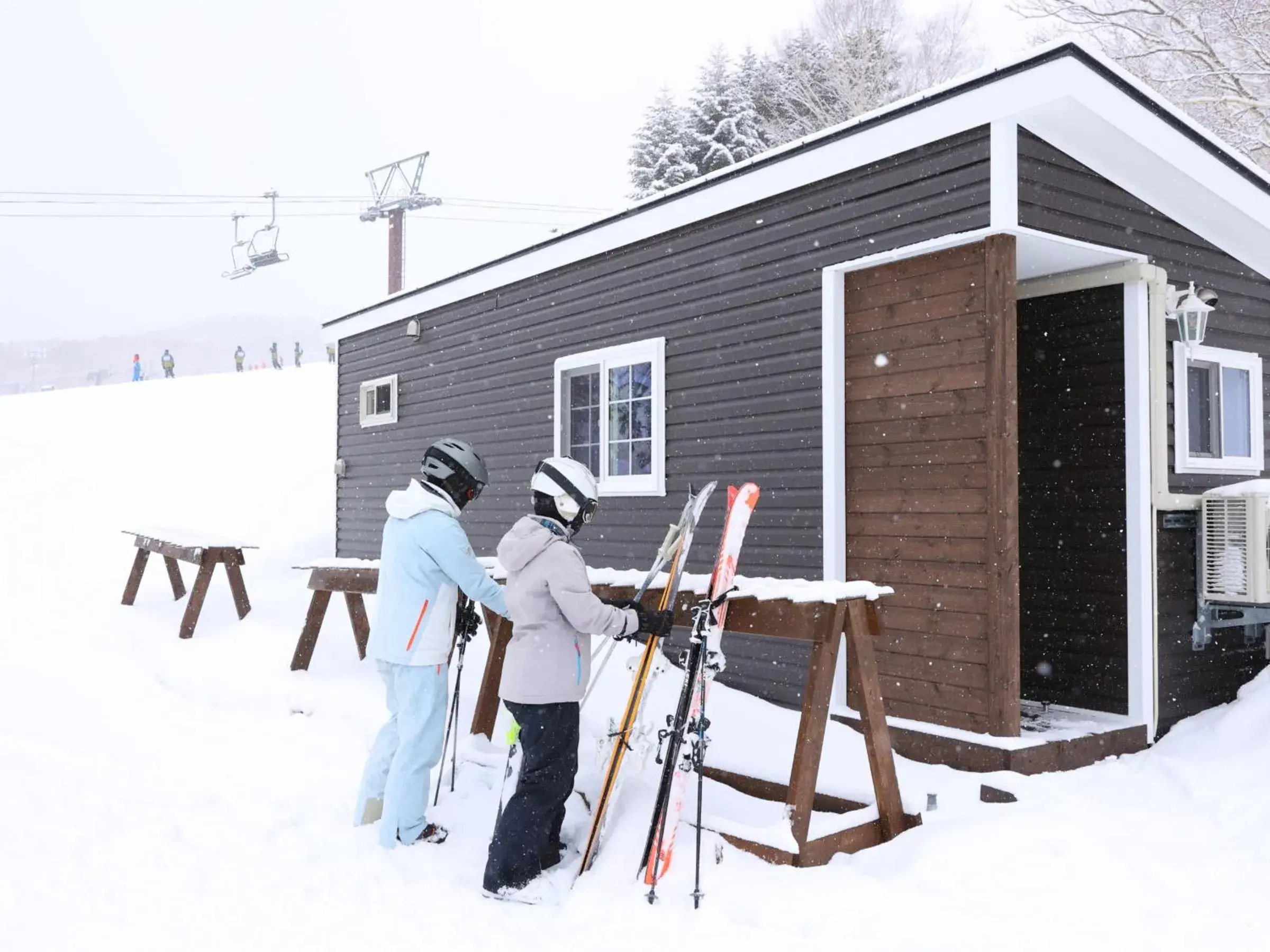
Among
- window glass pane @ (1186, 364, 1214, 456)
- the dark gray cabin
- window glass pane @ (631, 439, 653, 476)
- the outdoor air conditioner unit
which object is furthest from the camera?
window glass pane @ (631, 439, 653, 476)

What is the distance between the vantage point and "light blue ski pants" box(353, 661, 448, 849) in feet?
15.0

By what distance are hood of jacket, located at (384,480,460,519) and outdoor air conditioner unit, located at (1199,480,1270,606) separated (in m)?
4.83

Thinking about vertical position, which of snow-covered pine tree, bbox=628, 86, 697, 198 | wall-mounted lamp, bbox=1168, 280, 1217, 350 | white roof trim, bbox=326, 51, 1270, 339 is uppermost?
snow-covered pine tree, bbox=628, 86, 697, 198

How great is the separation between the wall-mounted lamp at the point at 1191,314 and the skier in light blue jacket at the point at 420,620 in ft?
15.8

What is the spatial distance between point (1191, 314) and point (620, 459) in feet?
14.3

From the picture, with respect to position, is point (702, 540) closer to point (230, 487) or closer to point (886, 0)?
point (230, 487)

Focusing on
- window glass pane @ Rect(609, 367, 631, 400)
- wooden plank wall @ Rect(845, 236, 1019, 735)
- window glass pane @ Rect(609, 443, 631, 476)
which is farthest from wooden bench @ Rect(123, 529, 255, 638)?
wooden plank wall @ Rect(845, 236, 1019, 735)

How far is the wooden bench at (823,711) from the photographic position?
430 cm

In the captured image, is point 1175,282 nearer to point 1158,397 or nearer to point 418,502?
point 1158,397

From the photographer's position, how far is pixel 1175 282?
6.86m

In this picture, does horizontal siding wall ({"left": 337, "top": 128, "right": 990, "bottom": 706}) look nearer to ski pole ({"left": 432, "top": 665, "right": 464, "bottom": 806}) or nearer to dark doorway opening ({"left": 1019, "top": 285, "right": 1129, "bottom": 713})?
dark doorway opening ({"left": 1019, "top": 285, "right": 1129, "bottom": 713})

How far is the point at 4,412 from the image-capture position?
86.1 ft

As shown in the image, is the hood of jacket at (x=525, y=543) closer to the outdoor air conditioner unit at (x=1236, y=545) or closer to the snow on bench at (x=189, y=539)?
the outdoor air conditioner unit at (x=1236, y=545)

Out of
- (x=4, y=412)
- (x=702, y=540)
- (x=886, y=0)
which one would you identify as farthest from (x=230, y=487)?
(x=886, y=0)
